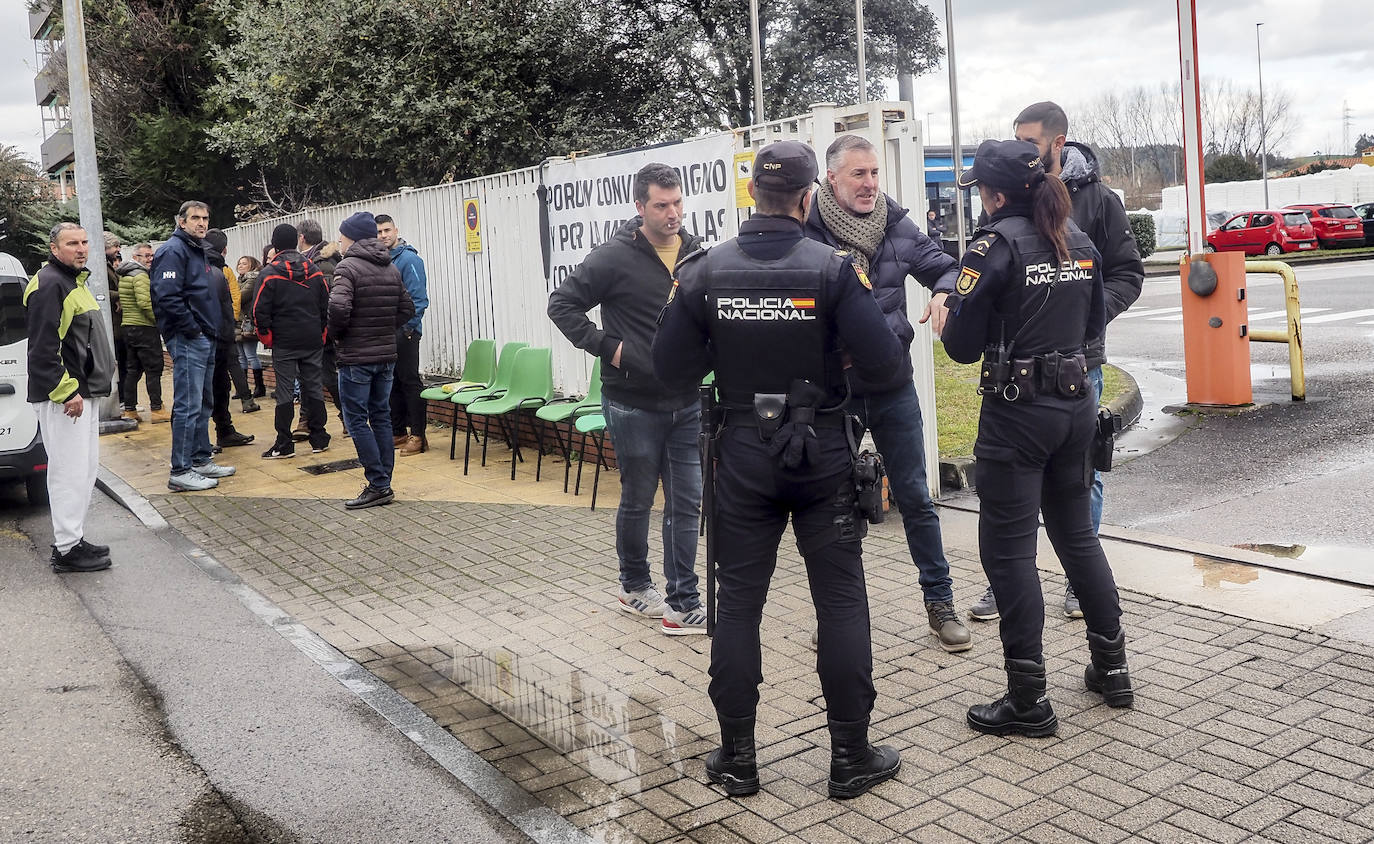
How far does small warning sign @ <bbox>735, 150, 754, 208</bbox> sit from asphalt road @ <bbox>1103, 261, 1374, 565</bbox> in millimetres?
2944

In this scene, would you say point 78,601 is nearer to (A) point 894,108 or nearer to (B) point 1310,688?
(A) point 894,108

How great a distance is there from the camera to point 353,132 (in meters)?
16.5

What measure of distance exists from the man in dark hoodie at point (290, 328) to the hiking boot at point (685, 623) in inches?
246

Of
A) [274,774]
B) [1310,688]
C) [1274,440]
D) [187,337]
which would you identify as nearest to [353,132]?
[187,337]

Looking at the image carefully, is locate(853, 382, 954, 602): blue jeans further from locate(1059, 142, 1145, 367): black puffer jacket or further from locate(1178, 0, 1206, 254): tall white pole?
locate(1178, 0, 1206, 254): tall white pole


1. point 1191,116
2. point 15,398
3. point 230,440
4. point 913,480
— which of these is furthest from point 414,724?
point 1191,116

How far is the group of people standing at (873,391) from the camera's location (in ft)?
13.1

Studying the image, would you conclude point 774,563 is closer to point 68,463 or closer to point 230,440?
point 68,463

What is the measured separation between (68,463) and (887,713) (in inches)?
204

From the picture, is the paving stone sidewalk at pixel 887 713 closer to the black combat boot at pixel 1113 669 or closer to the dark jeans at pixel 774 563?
the black combat boot at pixel 1113 669

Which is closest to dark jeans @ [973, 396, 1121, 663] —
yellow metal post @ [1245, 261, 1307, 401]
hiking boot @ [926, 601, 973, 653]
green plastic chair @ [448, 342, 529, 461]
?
hiking boot @ [926, 601, 973, 653]

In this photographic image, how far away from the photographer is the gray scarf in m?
5.19

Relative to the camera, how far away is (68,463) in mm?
7359

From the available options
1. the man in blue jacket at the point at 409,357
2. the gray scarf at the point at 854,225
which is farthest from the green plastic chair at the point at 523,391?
the gray scarf at the point at 854,225
